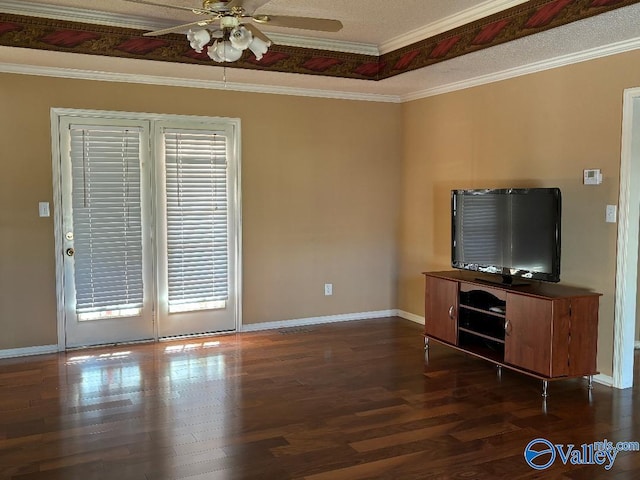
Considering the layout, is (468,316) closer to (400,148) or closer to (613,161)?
(613,161)

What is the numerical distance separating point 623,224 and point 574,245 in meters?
0.42

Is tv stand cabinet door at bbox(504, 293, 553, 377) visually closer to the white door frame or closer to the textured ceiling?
the white door frame

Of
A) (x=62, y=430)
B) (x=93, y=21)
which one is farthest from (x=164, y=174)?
(x=62, y=430)

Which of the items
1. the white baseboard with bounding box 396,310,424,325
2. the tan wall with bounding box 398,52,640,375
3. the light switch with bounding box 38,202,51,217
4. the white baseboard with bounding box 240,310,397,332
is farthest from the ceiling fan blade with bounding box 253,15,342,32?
the white baseboard with bounding box 396,310,424,325

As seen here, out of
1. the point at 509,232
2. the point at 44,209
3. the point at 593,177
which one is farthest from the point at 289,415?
the point at 44,209

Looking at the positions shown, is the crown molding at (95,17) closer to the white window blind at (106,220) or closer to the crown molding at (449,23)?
the crown molding at (449,23)

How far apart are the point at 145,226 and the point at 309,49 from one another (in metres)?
2.15

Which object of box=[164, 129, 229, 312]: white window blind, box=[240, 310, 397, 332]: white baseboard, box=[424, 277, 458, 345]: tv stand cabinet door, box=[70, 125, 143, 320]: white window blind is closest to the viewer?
box=[424, 277, 458, 345]: tv stand cabinet door

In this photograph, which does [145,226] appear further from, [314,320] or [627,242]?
[627,242]

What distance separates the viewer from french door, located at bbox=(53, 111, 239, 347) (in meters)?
4.98

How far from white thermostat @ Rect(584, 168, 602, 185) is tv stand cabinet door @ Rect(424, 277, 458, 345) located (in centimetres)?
125

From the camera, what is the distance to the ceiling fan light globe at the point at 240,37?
302 cm

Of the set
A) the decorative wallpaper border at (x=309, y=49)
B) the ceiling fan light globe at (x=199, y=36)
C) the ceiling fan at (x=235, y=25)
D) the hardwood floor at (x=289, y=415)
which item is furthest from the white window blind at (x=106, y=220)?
the ceiling fan light globe at (x=199, y=36)

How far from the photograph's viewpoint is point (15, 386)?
4.11m
